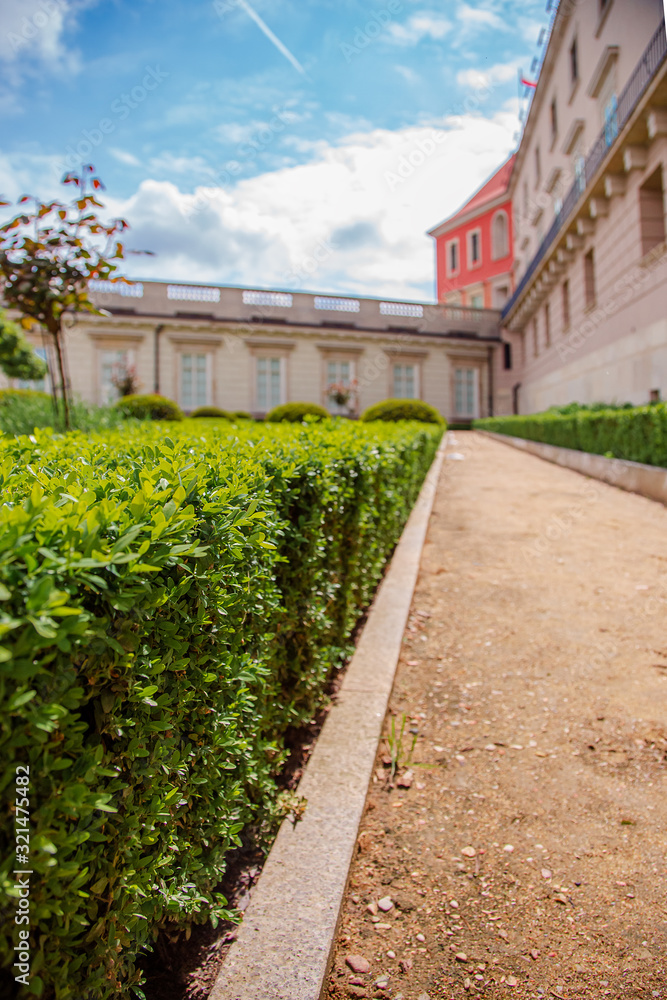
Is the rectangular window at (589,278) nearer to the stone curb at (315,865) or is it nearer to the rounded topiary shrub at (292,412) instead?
the rounded topiary shrub at (292,412)

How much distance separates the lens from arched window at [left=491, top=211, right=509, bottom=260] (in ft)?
120

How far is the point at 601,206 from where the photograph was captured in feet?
55.2

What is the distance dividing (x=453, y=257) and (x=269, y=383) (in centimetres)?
2071

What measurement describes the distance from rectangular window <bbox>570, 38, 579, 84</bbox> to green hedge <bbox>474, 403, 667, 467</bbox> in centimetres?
1351

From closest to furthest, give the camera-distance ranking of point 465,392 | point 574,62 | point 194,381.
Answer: point 574,62 < point 194,381 < point 465,392

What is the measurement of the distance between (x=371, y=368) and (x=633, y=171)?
15.8 meters

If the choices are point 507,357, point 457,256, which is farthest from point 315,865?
point 457,256

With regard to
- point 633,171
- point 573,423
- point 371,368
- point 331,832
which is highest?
point 633,171

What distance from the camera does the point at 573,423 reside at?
42.4ft

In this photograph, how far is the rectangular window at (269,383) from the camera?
28047 millimetres

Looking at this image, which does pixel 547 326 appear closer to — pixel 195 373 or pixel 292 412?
pixel 292 412

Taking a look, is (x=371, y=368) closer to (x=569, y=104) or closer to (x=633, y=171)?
(x=569, y=104)

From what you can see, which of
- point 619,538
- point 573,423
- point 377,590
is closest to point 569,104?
point 573,423

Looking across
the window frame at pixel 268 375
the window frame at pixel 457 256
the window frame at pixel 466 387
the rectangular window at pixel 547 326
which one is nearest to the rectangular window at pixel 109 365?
the window frame at pixel 268 375
